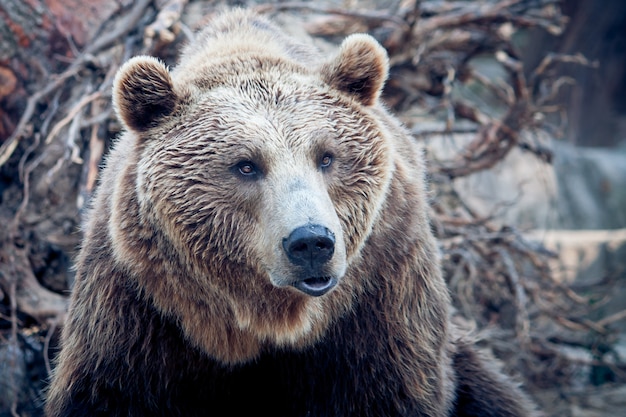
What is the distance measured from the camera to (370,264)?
9.50 ft

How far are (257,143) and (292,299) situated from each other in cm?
64

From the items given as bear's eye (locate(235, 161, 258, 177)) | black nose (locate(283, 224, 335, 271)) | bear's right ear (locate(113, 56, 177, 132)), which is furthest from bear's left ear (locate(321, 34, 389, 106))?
black nose (locate(283, 224, 335, 271))

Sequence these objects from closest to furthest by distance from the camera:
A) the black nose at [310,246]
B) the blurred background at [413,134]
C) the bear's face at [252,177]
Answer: the black nose at [310,246] → the bear's face at [252,177] → the blurred background at [413,134]

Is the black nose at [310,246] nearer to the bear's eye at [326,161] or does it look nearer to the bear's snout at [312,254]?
the bear's snout at [312,254]

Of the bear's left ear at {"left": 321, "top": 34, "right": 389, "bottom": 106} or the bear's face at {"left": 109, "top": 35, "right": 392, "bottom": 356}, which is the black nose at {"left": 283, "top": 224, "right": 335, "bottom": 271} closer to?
the bear's face at {"left": 109, "top": 35, "right": 392, "bottom": 356}

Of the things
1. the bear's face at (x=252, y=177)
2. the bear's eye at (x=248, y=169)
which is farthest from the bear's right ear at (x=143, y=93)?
the bear's eye at (x=248, y=169)

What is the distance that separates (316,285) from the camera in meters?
2.54

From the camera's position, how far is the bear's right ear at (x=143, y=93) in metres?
2.75

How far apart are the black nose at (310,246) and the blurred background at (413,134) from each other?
1.88 meters

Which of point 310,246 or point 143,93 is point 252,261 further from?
point 143,93

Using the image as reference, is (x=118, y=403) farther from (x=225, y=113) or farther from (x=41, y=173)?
(x=41, y=173)

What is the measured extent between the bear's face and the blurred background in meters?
1.25

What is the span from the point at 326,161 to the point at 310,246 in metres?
0.48

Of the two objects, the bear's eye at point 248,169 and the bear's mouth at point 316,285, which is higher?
the bear's eye at point 248,169
